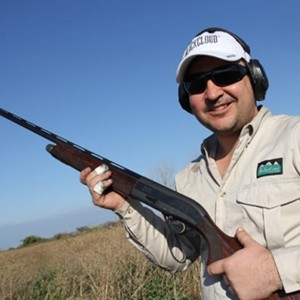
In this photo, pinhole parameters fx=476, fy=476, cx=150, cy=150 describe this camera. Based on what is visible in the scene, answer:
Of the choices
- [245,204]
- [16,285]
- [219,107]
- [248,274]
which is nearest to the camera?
[248,274]

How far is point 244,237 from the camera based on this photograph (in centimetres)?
230

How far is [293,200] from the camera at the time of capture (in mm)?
2264

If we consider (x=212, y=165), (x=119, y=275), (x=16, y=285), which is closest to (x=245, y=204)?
(x=212, y=165)

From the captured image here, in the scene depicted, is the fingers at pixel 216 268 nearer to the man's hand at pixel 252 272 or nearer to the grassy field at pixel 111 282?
the man's hand at pixel 252 272

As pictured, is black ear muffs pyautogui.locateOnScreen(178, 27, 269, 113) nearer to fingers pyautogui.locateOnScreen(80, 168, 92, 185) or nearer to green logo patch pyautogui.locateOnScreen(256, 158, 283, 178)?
green logo patch pyautogui.locateOnScreen(256, 158, 283, 178)

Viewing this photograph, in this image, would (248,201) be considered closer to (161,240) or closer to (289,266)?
(289,266)

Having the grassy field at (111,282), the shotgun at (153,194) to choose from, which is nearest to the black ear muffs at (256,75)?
the shotgun at (153,194)

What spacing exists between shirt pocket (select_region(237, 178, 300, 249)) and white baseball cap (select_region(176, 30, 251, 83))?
76 centimetres

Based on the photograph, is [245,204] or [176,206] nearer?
[245,204]

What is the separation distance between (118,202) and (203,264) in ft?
2.33

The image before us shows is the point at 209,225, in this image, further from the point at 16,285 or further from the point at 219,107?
the point at 16,285

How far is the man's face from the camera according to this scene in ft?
8.55

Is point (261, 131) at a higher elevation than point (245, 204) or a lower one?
higher

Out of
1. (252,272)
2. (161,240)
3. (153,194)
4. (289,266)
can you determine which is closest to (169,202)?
(153,194)
